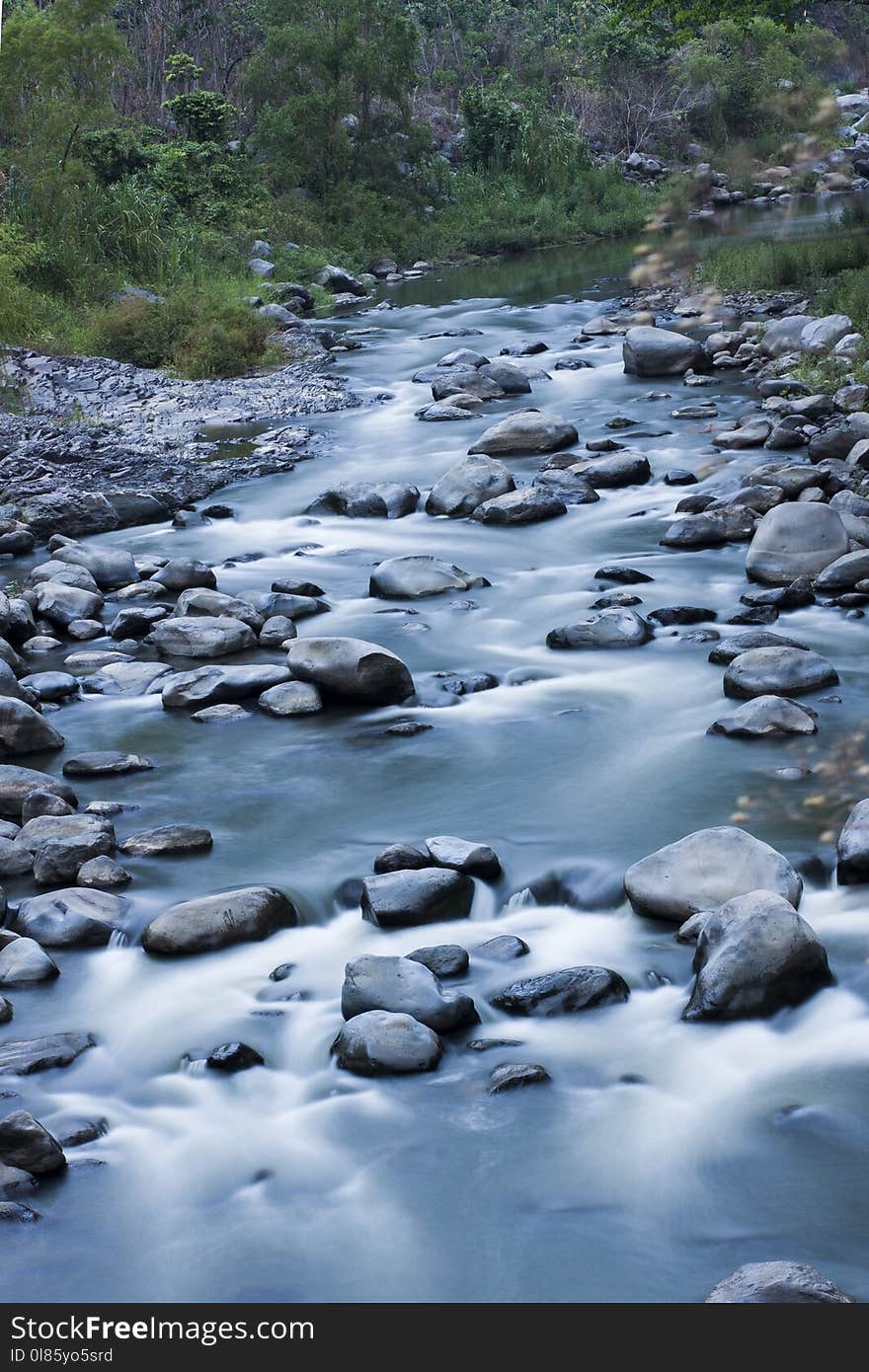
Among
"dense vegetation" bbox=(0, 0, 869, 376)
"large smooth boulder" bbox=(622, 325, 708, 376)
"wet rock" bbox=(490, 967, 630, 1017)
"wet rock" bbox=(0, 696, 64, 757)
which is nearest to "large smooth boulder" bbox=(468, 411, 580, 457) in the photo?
"large smooth boulder" bbox=(622, 325, 708, 376)

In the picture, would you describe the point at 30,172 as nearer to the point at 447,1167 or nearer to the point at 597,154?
the point at 447,1167

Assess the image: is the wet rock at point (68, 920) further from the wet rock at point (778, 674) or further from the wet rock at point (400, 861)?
the wet rock at point (778, 674)

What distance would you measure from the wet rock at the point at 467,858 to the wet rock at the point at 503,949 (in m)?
0.44

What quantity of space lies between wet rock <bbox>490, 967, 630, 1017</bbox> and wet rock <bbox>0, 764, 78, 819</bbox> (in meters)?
2.39

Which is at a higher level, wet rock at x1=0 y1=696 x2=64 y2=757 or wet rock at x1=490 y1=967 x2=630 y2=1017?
wet rock at x1=490 y1=967 x2=630 y2=1017

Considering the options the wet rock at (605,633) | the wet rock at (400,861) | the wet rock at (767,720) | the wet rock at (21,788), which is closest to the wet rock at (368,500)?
the wet rock at (605,633)

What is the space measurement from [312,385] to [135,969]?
12.3 m

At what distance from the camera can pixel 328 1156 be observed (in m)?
3.78

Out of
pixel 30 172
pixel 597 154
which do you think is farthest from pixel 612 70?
pixel 30 172

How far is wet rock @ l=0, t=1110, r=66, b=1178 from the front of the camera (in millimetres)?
3625

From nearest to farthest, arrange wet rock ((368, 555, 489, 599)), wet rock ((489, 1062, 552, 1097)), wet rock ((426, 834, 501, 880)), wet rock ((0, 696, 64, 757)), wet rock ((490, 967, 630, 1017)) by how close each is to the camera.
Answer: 1. wet rock ((489, 1062, 552, 1097))
2. wet rock ((490, 967, 630, 1017))
3. wet rock ((426, 834, 501, 880))
4. wet rock ((0, 696, 64, 757))
5. wet rock ((368, 555, 489, 599))

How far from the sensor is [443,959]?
A: 14.8 ft

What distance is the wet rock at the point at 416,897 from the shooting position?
4.87 meters

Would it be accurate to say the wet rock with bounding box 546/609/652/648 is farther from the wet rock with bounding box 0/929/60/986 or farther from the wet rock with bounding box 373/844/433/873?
the wet rock with bounding box 0/929/60/986
